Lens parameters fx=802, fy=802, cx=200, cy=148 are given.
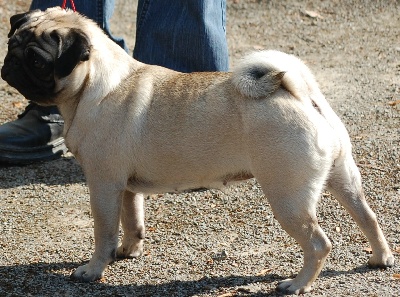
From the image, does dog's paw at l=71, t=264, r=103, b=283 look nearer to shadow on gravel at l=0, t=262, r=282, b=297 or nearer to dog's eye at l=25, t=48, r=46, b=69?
shadow on gravel at l=0, t=262, r=282, b=297

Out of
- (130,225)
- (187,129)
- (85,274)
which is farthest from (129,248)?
(187,129)

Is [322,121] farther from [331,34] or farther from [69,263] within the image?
[331,34]

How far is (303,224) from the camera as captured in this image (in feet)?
13.4

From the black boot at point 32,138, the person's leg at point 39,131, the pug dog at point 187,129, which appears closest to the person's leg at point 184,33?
the person's leg at point 39,131

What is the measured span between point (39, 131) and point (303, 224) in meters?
2.94

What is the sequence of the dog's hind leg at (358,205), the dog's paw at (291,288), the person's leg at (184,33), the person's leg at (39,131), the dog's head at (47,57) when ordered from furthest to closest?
the person's leg at (39,131)
the person's leg at (184,33)
the dog's hind leg at (358,205)
the dog's head at (47,57)
the dog's paw at (291,288)

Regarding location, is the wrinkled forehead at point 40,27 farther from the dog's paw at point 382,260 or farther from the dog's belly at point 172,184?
the dog's paw at point 382,260

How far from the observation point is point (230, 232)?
507 cm

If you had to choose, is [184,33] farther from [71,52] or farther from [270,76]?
[270,76]

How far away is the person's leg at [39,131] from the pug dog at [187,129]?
135 centimetres

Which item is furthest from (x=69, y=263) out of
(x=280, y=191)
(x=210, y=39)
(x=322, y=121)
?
(x=210, y=39)

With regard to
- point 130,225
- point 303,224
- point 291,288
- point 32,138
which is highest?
point 303,224

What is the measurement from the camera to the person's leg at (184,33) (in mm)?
5895

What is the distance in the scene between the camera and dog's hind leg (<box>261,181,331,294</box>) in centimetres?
404
